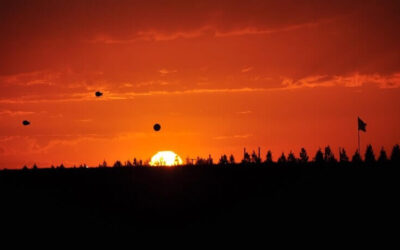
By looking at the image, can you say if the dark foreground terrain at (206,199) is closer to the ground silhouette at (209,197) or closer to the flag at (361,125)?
the ground silhouette at (209,197)

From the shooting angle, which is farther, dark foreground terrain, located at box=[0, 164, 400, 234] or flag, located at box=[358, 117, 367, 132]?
flag, located at box=[358, 117, 367, 132]

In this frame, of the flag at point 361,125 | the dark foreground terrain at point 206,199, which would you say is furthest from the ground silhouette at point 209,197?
the flag at point 361,125

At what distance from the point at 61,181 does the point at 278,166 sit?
34.9ft

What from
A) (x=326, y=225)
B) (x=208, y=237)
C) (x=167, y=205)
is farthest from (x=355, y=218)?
(x=167, y=205)

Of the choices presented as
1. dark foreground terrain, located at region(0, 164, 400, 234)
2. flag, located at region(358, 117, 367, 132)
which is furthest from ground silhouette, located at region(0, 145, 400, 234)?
flag, located at region(358, 117, 367, 132)

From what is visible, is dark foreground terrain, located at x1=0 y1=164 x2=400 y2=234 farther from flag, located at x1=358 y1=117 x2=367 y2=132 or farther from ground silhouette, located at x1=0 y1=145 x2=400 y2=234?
flag, located at x1=358 y1=117 x2=367 y2=132

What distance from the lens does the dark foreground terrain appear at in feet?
94.5

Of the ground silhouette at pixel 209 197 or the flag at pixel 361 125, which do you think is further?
the flag at pixel 361 125

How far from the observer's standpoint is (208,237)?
28.3 metres

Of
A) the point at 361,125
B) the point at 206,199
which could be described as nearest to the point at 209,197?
the point at 206,199

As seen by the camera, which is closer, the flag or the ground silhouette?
the ground silhouette

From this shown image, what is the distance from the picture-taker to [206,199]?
30.7 meters

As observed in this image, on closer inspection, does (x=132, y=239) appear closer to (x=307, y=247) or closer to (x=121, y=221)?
(x=121, y=221)

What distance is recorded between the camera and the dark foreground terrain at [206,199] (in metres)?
28.8
